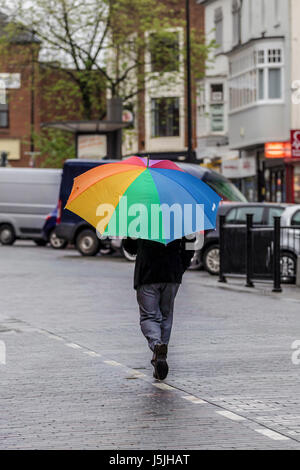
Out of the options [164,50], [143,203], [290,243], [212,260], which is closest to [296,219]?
[290,243]

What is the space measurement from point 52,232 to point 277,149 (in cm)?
956

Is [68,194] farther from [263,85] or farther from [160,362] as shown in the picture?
[160,362]

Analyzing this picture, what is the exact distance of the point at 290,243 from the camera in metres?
21.8

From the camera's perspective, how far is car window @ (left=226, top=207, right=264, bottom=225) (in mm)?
24844

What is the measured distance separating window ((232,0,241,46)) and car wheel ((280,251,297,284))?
25.5 meters

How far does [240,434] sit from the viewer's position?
24.1ft

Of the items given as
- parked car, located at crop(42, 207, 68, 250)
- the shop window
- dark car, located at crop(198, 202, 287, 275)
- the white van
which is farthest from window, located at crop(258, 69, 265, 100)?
dark car, located at crop(198, 202, 287, 275)

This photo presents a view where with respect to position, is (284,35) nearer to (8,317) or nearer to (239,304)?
(239,304)

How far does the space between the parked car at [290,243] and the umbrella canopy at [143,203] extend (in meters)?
11.7

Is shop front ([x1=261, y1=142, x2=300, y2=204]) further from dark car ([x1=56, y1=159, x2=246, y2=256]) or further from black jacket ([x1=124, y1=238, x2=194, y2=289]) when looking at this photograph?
black jacket ([x1=124, y1=238, x2=194, y2=289])

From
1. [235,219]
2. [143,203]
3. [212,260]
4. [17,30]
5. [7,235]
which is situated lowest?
[7,235]

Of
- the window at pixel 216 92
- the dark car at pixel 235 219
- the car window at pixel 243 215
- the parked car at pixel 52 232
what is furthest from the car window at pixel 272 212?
the window at pixel 216 92

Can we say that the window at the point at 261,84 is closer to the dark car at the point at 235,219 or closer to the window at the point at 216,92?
the window at the point at 216,92

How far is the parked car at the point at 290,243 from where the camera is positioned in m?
21.6
